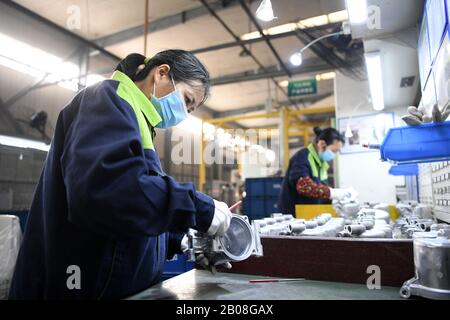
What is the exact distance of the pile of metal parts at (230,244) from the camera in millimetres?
1051

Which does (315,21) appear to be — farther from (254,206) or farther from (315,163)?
(254,206)

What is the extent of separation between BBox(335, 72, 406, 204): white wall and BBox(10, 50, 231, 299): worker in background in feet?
14.0

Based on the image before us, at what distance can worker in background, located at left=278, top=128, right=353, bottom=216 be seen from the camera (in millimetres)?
3027

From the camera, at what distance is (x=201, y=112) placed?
995 centimetres

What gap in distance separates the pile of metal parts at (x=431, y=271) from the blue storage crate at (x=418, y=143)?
0.42 meters

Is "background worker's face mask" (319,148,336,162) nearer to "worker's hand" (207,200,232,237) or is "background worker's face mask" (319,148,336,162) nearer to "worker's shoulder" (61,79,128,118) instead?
"worker's hand" (207,200,232,237)

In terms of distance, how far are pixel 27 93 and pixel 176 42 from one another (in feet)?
9.20

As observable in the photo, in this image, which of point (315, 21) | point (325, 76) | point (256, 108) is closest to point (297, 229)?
point (315, 21)

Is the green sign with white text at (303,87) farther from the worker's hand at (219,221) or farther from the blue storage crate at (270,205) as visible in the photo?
the worker's hand at (219,221)

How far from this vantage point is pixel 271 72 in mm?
6547

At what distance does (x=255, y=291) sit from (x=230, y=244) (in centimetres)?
18

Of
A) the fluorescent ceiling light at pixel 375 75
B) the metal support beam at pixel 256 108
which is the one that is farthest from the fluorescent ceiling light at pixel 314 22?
the metal support beam at pixel 256 108

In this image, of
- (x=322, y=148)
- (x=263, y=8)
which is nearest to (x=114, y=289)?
(x=263, y=8)
